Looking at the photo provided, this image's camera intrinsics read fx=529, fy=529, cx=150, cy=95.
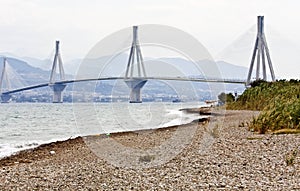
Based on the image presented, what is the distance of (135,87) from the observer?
156ft

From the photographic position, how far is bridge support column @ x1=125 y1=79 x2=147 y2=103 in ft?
155

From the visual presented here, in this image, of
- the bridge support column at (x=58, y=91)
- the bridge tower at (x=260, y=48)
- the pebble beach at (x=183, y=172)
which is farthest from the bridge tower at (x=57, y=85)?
the pebble beach at (x=183, y=172)

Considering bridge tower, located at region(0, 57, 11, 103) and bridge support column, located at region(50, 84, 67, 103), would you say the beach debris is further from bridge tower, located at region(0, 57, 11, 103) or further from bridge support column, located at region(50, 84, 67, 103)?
bridge tower, located at region(0, 57, 11, 103)

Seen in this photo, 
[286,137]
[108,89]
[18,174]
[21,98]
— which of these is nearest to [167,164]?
[18,174]

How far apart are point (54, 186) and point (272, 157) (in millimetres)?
3479

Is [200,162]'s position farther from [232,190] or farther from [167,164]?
[232,190]

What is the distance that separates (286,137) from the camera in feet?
35.4

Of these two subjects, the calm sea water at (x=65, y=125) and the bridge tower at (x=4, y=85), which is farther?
the bridge tower at (x=4, y=85)

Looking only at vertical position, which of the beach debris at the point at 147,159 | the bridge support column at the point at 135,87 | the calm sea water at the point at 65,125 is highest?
the bridge support column at the point at 135,87

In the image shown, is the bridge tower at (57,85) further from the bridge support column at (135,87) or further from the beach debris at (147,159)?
the beach debris at (147,159)

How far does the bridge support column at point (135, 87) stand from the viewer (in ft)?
155

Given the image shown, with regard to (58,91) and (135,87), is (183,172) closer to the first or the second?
(135,87)

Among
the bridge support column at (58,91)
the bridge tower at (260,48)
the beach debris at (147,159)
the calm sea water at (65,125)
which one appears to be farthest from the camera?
the bridge support column at (58,91)

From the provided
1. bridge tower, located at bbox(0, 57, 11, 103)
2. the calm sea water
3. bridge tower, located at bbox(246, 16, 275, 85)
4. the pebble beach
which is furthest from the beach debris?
bridge tower, located at bbox(0, 57, 11, 103)
